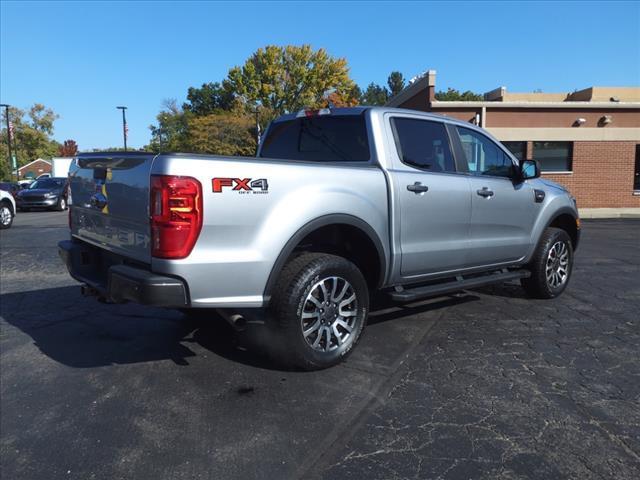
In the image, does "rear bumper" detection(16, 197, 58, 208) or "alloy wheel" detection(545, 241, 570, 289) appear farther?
"rear bumper" detection(16, 197, 58, 208)

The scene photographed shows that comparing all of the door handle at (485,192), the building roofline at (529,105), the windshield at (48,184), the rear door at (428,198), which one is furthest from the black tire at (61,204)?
the door handle at (485,192)

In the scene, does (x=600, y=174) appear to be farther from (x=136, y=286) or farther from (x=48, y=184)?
(x=48, y=184)

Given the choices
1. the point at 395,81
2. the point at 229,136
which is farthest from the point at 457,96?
the point at 229,136

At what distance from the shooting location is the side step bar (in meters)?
4.36

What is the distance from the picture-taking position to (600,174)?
20125 mm

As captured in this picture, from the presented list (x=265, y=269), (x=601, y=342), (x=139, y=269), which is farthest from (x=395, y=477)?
(x=601, y=342)

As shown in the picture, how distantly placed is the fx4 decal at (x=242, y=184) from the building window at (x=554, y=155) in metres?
18.7

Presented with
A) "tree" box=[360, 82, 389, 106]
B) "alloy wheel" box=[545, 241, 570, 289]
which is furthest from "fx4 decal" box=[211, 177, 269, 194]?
"tree" box=[360, 82, 389, 106]

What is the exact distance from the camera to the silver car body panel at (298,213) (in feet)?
10.6

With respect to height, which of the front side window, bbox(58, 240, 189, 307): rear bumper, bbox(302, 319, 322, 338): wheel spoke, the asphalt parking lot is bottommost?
the asphalt parking lot

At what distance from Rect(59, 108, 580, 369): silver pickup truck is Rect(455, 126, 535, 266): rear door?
2 centimetres

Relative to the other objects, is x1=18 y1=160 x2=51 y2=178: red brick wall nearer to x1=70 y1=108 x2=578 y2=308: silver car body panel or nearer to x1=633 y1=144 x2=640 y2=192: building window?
x1=633 y1=144 x2=640 y2=192: building window

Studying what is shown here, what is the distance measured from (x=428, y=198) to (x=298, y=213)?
1447mm

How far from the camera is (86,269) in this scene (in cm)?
420
